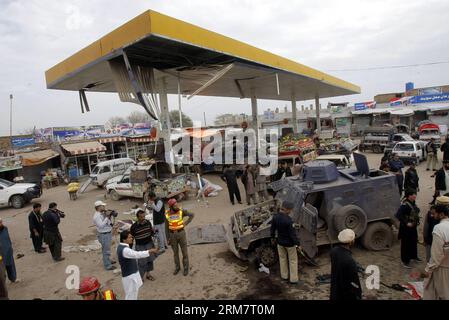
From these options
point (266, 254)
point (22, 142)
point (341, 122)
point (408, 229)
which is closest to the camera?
point (408, 229)

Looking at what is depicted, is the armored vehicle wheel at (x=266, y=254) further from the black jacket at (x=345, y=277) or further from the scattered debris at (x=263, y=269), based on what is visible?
the black jacket at (x=345, y=277)

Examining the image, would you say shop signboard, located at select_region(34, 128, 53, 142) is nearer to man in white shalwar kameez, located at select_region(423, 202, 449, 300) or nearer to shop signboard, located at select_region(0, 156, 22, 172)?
shop signboard, located at select_region(0, 156, 22, 172)

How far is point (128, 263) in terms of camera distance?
423cm

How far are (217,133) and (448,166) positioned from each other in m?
12.9

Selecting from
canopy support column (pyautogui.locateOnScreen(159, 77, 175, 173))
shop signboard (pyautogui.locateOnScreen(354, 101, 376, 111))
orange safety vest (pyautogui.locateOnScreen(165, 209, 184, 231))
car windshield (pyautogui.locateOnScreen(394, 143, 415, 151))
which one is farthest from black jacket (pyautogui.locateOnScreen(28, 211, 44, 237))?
shop signboard (pyautogui.locateOnScreen(354, 101, 376, 111))

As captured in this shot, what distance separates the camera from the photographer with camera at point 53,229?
23.0 feet

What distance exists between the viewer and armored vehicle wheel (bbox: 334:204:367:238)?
552 centimetres

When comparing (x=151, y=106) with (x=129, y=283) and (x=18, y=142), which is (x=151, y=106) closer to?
(x=129, y=283)

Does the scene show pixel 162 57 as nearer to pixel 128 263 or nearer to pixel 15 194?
pixel 128 263

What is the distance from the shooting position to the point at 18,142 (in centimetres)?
2481

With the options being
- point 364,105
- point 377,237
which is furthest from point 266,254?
point 364,105

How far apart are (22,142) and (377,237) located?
28299mm

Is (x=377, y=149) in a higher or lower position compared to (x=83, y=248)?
higher

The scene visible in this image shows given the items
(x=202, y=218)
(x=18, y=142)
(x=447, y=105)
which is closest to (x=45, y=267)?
(x=202, y=218)
